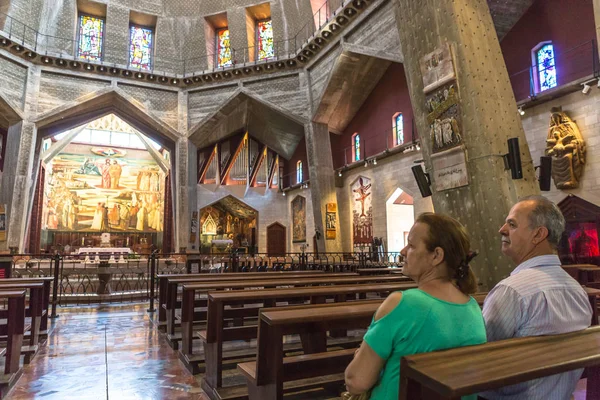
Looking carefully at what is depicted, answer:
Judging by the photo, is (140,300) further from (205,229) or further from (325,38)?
(205,229)

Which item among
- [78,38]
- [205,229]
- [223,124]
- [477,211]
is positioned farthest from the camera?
[205,229]

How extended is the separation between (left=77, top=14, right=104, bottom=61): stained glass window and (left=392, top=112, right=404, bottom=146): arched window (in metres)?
12.6

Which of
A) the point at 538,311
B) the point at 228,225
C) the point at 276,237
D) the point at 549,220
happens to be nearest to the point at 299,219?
the point at 276,237

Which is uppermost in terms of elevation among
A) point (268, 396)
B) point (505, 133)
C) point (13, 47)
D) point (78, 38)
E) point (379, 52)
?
point (78, 38)

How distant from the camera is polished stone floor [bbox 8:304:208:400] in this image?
3.07 meters

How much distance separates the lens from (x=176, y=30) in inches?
734

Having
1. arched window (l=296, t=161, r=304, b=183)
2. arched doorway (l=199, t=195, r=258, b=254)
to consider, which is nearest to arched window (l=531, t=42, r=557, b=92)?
arched window (l=296, t=161, r=304, b=183)

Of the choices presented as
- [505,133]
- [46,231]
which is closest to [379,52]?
[505,133]

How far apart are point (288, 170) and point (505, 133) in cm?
1677

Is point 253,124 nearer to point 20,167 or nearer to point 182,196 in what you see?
point 182,196

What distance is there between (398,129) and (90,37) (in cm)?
1377

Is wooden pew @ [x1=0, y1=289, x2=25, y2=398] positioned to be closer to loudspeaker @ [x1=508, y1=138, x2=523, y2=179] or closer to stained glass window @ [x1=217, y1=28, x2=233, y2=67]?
loudspeaker @ [x1=508, y1=138, x2=523, y2=179]

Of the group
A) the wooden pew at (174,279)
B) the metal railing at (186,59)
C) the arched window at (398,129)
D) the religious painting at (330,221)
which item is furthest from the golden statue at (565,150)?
the religious painting at (330,221)

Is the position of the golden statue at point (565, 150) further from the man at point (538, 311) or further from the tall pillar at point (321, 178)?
the tall pillar at point (321, 178)
